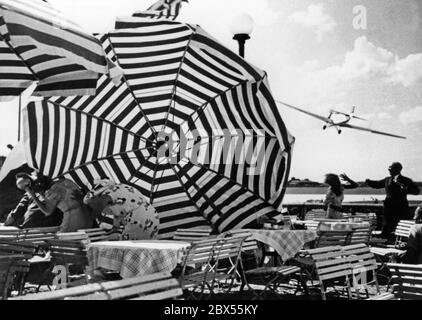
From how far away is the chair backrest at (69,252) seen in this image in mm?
4746

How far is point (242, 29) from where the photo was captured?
24.3 feet

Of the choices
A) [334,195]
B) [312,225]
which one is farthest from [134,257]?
[334,195]

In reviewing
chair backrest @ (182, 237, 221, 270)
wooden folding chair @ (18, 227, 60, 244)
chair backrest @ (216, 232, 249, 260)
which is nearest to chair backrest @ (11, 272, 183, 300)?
chair backrest @ (182, 237, 221, 270)

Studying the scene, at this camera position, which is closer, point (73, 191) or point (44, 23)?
point (44, 23)

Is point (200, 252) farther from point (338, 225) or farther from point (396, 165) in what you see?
point (396, 165)

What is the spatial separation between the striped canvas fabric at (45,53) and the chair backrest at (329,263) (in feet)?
7.20

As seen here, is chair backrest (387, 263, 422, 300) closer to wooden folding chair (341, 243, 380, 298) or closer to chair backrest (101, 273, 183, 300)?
wooden folding chair (341, 243, 380, 298)

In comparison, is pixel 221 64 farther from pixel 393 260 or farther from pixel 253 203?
pixel 393 260

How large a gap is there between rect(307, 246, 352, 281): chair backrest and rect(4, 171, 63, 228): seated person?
3738 millimetres

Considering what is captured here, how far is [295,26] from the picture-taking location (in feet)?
22.2

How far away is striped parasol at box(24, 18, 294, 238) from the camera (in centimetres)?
609

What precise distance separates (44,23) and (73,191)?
123 inches

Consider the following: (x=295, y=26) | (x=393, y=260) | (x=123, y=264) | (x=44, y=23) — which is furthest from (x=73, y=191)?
(x=393, y=260)

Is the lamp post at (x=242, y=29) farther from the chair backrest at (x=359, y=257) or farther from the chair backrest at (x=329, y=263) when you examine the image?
the chair backrest at (x=329, y=263)
